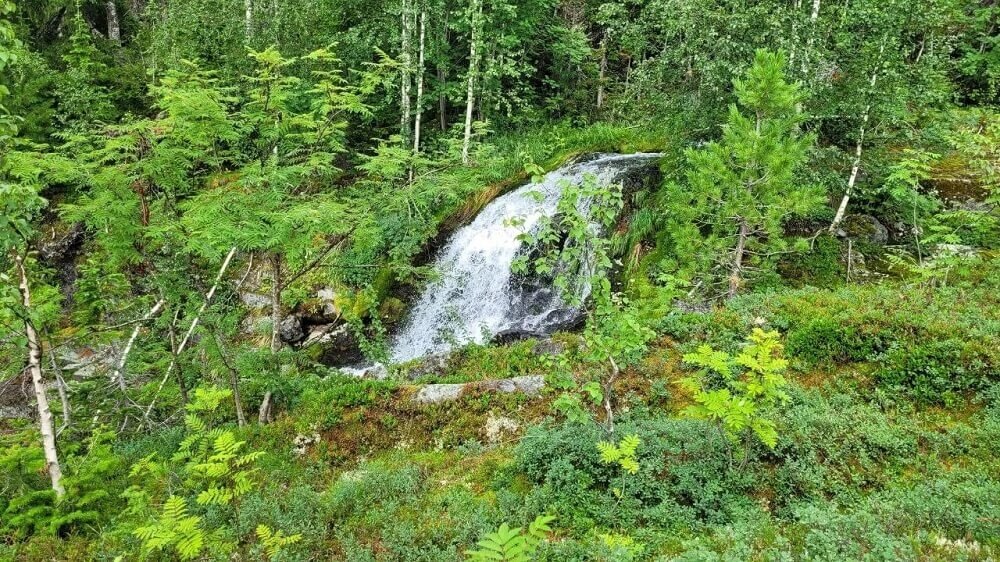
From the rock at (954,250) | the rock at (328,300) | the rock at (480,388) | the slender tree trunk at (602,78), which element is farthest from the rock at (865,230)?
the rock at (328,300)

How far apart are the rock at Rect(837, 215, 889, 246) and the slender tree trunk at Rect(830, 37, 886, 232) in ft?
0.63

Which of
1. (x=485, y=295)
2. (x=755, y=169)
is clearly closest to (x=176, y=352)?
(x=485, y=295)

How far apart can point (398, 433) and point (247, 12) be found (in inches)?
680

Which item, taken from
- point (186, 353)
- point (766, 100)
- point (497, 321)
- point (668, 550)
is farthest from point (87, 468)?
point (766, 100)

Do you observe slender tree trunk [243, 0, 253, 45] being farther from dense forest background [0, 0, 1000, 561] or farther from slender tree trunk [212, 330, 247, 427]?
slender tree trunk [212, 330, 247, 427]

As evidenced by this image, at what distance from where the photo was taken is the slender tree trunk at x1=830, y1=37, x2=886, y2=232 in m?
10.7

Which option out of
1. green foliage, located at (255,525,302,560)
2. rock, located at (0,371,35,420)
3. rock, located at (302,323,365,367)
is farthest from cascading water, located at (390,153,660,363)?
rock, located at (0,371,35,420)

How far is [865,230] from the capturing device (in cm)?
1160

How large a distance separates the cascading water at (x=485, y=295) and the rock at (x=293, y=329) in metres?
2.82

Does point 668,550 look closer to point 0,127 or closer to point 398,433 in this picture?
point 398,433

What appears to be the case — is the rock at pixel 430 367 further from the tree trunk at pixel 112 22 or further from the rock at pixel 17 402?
the tree trunk at pixel 112 22

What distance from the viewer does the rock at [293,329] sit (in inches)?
532

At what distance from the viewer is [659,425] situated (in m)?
5.57

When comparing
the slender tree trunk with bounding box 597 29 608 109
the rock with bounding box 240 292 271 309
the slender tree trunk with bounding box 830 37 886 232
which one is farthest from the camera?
the slender tree trunk with bounding box 597 29 608 109
